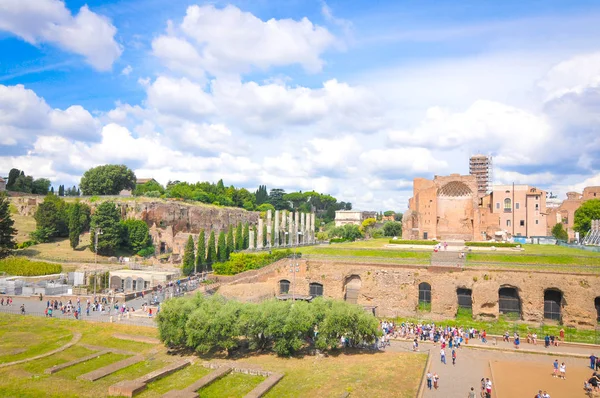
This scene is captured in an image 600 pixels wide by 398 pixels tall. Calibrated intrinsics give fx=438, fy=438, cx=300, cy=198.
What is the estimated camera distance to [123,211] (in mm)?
69000

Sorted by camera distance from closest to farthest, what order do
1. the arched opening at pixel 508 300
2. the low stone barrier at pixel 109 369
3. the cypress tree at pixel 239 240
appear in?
the low stone barrier at pixel 109 369 → the arched opening at pixel 508 300 → the cypress tree at pixel 239 240

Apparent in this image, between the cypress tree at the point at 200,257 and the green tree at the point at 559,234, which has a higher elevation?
the green tree at the point at 559,234

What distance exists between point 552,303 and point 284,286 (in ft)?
78.2

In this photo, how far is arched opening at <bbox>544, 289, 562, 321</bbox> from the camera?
1421 inches

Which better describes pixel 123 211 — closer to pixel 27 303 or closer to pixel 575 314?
pixel 27 303

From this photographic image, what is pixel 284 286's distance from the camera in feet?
145

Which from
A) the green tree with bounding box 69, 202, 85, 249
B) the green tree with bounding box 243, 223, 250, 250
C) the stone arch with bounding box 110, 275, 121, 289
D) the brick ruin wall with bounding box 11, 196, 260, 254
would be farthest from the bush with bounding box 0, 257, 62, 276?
the green tree with bounding box 243, 223, 250, 250

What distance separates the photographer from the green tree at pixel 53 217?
60.5 meters

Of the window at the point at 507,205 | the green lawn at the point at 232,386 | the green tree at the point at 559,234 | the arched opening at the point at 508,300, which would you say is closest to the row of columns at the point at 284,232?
the arched opening at the point at 508,300

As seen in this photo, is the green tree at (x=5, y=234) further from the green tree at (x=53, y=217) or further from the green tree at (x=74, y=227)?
the green tree at (x=53, y=217)

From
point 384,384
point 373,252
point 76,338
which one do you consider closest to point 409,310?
point 373,252

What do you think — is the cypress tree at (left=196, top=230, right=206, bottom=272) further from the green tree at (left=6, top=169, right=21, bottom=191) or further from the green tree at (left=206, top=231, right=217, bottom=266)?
the green tree at (left=6, top=169, right=21, bottom=191)

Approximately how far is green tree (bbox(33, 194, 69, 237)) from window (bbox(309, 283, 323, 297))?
39.7 m

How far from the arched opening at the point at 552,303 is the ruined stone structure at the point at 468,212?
850 inches
